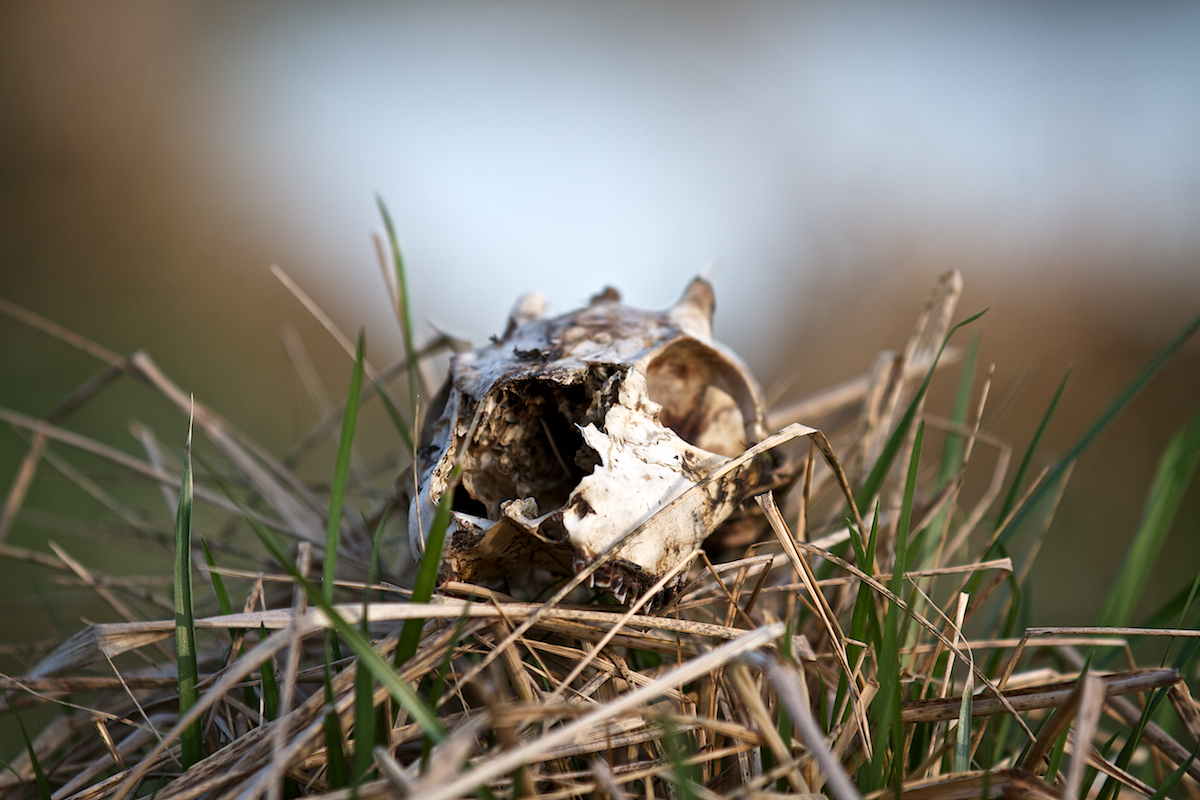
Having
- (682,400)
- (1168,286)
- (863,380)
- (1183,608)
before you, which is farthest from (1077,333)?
(682,400)

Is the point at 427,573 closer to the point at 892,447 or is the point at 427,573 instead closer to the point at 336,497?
the point at 336,497

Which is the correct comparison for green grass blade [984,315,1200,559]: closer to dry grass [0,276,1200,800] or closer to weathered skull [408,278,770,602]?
dry grass [0,276,1200,800]

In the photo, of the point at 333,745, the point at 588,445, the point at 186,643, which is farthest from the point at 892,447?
the point at 186,643

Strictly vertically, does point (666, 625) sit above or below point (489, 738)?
above

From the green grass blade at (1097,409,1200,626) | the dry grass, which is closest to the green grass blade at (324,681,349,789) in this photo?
the dry grass

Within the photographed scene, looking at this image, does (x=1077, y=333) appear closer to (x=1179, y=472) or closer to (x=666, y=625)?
(x=1179, y=472)

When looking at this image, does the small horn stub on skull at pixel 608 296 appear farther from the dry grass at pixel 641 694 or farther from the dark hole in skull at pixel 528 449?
the dry grass at pixel 641 694
